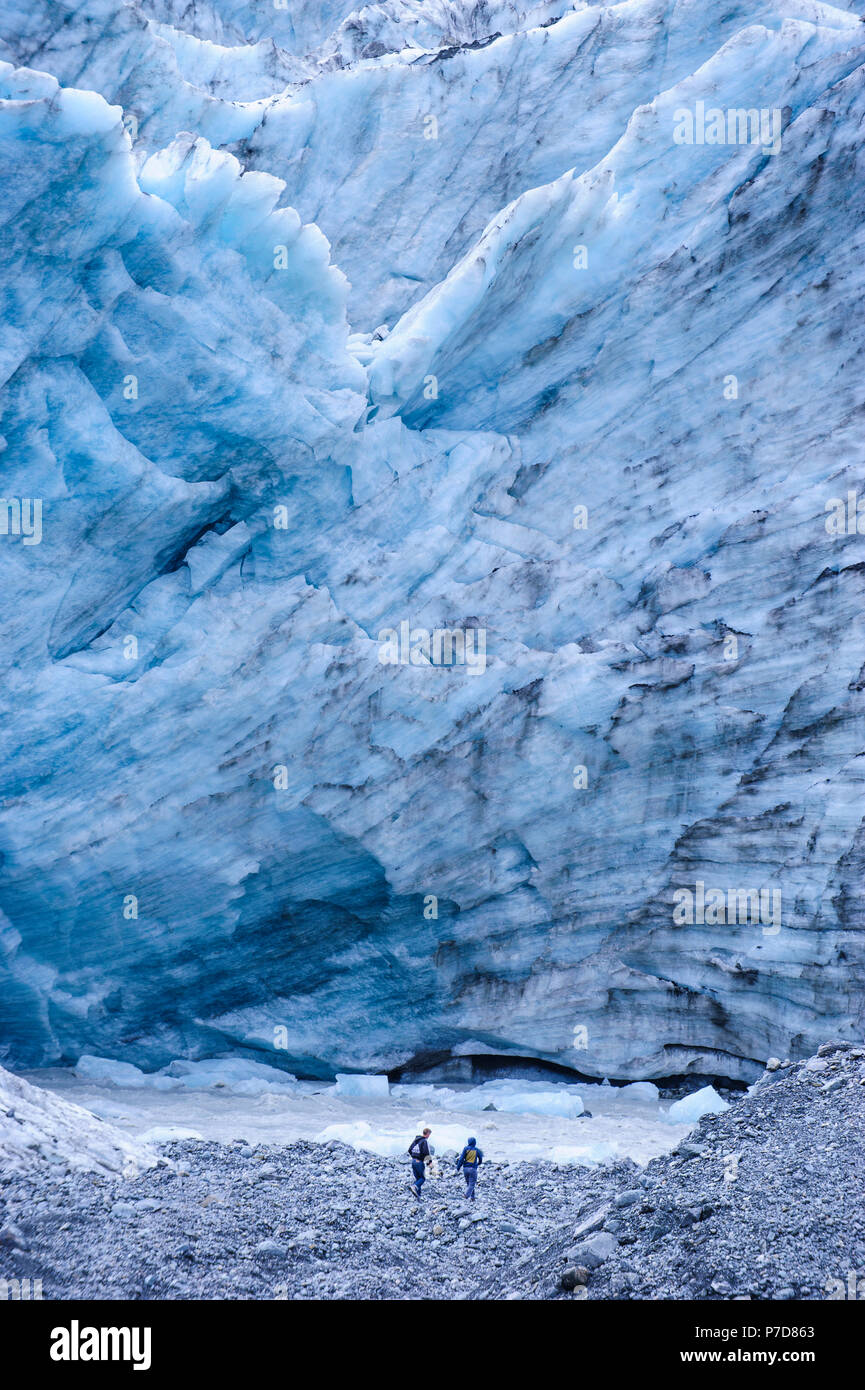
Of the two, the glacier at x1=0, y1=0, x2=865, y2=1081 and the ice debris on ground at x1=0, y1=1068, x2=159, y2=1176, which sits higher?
the glacier at x1=0, y1=0, x2=865, y2=1081

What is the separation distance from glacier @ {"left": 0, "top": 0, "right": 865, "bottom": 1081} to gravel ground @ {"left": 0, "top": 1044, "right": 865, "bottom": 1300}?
12.3 ft

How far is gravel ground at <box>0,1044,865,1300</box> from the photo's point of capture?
685 centimetres

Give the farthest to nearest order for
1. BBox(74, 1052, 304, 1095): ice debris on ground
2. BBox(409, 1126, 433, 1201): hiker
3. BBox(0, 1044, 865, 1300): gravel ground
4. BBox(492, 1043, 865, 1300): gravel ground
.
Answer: BBox(74, 1052, 304, 1095): ice debris on ground < BBox(409, 1126, 433, 1201): hiker < BBox(0, 1044, 865, 1300): gravel ground < BBox(492, 1043, 865, 1300): gravel ground

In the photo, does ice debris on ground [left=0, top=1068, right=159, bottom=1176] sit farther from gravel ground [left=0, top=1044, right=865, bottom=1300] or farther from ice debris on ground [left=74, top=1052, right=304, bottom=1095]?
ice debris on ground [left=74, top=1052, right=304, bottom=1095]

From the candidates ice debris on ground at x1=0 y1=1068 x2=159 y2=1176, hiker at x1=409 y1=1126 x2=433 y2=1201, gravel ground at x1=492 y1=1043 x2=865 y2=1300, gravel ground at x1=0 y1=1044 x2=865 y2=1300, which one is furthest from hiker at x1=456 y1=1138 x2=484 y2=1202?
ice debris on ground at x1=0 y1=1068 x2=159 y2=1176

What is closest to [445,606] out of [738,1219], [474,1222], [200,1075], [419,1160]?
[200,1075]

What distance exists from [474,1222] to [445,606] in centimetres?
747

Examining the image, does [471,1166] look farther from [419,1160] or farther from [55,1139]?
[55,1139]

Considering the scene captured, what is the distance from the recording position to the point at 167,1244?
24.6 feet

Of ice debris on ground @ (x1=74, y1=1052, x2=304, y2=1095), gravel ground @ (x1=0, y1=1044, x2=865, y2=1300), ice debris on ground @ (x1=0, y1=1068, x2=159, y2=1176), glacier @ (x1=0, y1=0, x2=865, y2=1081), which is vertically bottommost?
gravel ground @ (x1=0, y1=1044, x2=865, y2=1300)

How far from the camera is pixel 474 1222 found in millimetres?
8773

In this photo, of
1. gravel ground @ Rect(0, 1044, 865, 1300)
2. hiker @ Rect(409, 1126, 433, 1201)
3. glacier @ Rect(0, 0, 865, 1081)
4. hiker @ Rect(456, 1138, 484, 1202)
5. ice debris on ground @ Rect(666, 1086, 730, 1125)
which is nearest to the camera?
gravel ground @ Rect(0, 1044, 865, 1300)
